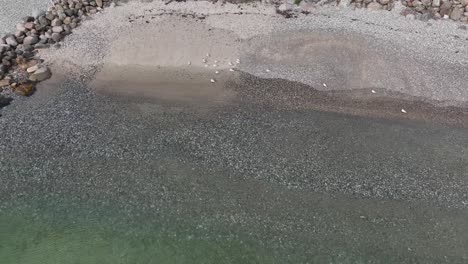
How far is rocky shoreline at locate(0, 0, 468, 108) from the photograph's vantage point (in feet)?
58.0

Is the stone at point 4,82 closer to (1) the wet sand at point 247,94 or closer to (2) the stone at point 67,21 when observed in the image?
(1) the wet sand at point 247,94

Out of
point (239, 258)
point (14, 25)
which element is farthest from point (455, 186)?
point (14, 25)

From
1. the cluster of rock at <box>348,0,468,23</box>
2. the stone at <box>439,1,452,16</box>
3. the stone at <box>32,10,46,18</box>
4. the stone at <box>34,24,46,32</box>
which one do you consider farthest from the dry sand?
the stone at <box>32,10,46,18</box>

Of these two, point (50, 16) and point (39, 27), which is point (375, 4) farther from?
point (39, 27)

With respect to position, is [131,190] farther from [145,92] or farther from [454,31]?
[454,31]

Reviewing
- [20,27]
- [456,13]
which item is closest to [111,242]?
[20,27]

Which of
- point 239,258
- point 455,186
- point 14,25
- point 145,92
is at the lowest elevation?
point 239,258

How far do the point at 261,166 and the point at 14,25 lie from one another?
41.3ft

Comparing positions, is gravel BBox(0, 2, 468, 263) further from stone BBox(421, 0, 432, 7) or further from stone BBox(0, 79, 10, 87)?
stone BBox(0, 79, 10, 87)

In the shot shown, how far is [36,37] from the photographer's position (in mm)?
18719

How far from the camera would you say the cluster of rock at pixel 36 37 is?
17.7m

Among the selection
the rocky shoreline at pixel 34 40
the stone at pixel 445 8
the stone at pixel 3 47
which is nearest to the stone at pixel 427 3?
the stone at pixel 445 8

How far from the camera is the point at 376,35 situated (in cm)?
1852

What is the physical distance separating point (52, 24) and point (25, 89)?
11.8ft
